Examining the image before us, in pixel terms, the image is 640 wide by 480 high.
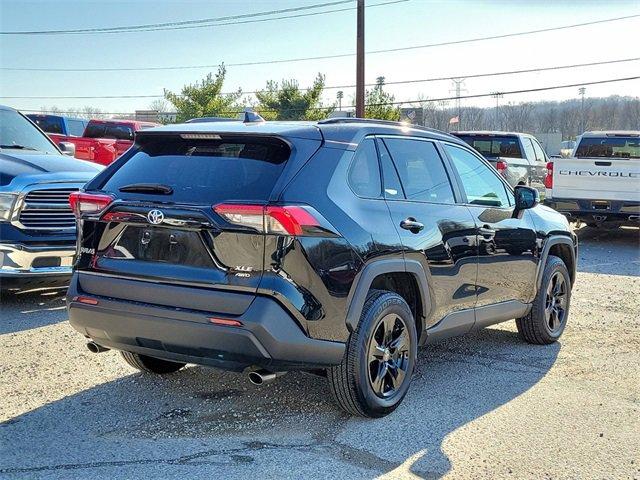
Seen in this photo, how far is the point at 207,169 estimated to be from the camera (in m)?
4.19

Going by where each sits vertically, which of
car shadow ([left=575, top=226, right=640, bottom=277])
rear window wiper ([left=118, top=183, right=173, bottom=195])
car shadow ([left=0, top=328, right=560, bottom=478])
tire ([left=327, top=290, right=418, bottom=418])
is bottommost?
car shadow ([left=575, top=226, right=640, bottom=277])

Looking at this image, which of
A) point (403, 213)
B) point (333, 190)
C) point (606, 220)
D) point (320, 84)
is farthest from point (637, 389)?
point (320, 84)

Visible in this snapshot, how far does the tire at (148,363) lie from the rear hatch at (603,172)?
9.90 m

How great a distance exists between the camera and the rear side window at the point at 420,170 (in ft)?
15.9

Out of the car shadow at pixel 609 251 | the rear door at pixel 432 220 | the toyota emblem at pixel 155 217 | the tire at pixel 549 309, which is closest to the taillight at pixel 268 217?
the toyota emblem at pixel 155 217

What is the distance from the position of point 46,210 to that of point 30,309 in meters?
0.99

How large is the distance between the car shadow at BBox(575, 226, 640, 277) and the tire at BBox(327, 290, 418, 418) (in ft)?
22.1

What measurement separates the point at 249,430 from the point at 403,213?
1605 millimetres

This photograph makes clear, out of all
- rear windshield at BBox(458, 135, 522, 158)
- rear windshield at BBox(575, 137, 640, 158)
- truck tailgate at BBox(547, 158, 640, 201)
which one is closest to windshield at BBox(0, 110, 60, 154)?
truck tailgate at BBox(547, 158, 640, 201)

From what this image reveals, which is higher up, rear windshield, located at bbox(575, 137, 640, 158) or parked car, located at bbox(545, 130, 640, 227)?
rear windshield, located at bbox(575, 137, 640, 158)

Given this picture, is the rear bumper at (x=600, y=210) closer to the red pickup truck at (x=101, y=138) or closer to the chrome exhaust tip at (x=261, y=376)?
the red pickup truck at (x=101, y=138)

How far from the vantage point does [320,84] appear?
38.8 metres

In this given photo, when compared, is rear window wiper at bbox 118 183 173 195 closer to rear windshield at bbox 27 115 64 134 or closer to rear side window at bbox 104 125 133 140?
Answer: rear side window at bbox 104 125 133 140

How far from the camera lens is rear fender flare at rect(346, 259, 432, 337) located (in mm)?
4137
